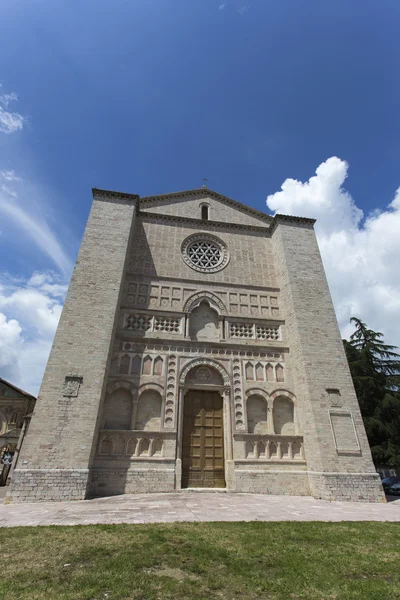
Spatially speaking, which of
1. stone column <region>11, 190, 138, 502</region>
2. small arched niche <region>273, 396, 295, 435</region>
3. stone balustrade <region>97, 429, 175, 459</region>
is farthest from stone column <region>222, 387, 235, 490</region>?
stone column <region>11, 190, 138, 502</region>

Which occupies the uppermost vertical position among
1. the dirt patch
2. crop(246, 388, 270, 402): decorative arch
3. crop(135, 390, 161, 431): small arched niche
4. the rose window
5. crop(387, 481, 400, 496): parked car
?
the rose window

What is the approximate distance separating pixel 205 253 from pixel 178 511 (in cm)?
1185

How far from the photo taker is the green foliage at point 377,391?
56.9ft

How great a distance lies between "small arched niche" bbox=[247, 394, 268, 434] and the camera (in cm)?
1246

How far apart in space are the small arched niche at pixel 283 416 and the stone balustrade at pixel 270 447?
1.33 feet

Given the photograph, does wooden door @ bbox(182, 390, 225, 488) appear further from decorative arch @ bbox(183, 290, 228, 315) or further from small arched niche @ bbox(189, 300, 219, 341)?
decorative arch @ bbox(183, 290, 228, 315)

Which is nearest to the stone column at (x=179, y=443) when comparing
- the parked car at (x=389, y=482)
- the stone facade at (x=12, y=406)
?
the parked car at (x=389, y=482)

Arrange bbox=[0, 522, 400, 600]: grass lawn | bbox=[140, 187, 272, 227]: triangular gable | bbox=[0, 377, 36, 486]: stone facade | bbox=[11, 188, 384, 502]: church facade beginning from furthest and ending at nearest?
1. bbox=[0, 377, 36, 486]: stone facade
2. bbox=[140, 187, 272, 227]: triangular gable
3. bbox=[11, 188, 384, 502]: church facade
4. bbox=[0, 522, 400, 600]: grass lawn

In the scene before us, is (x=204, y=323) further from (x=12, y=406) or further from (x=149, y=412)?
(x=12, y=406)

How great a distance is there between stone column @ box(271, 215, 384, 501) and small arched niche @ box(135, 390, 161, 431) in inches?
227

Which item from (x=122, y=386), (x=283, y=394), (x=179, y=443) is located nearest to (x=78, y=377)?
(x=122, y=386)

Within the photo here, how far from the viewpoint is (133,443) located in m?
11.4

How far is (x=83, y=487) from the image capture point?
9.68 meters

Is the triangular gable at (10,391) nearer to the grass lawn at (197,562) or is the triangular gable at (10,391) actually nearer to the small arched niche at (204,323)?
the small arched niche at (204,323)
